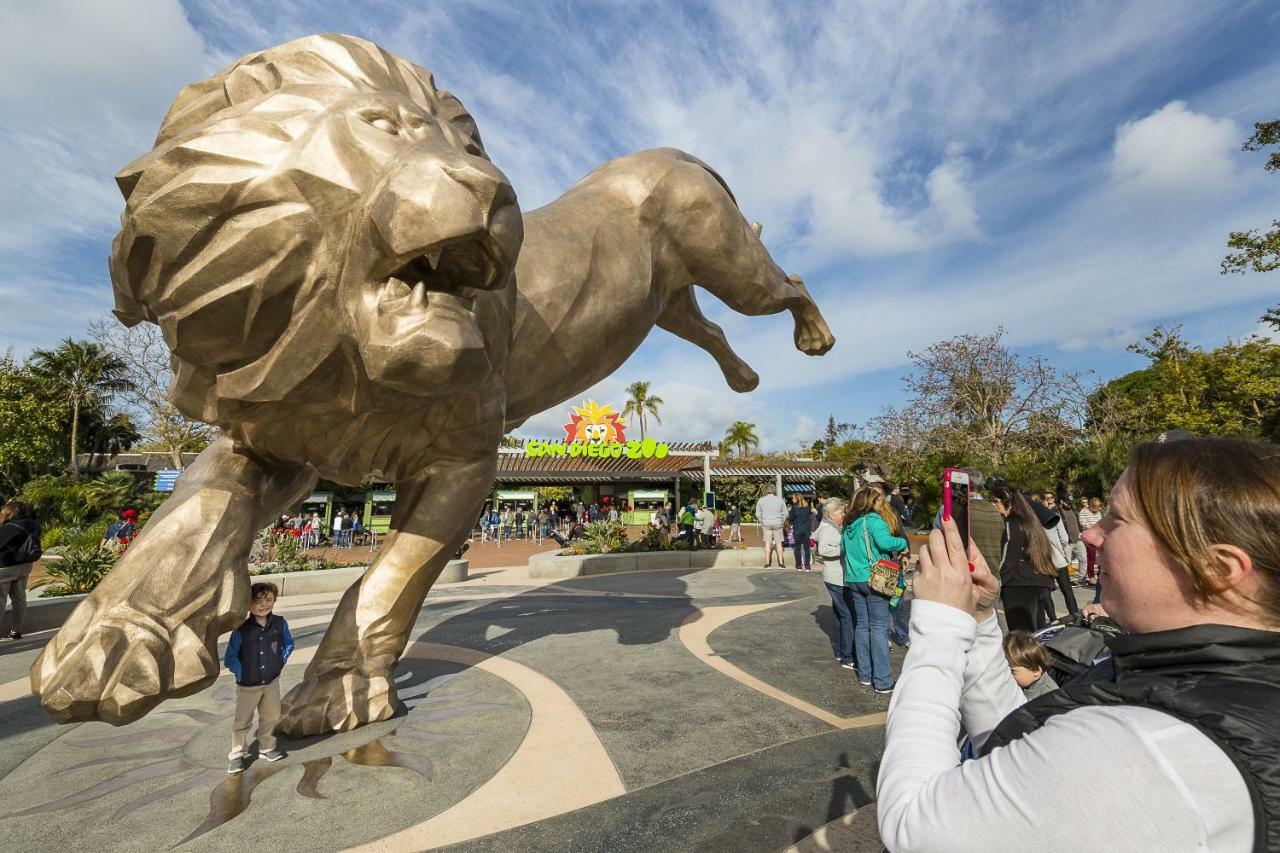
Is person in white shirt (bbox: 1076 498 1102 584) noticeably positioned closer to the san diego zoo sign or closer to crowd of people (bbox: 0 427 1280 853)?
crowd of people (bbox: 0 427 1280 853)

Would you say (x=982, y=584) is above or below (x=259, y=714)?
above

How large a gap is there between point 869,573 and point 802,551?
644 cm

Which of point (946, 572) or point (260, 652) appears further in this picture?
point (260, 652)

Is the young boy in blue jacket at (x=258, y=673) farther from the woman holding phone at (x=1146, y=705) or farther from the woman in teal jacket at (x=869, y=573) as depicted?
the woman in teal jacket at (x=869, y=573)

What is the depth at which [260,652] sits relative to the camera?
276 cm

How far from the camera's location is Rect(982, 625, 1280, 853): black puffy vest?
648 mm

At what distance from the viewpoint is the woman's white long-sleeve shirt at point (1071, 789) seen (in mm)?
650

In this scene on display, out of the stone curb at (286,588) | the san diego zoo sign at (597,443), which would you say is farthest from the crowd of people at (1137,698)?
→ the san diego zoo sign at (597,443)

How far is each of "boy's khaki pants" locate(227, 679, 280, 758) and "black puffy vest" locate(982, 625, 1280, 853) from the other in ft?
9.20

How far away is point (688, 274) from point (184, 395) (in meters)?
2.79

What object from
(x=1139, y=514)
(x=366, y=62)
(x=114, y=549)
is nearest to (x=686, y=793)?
(x=1139, y=514)

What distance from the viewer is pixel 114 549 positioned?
27.1ft

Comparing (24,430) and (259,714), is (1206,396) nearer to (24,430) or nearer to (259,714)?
(259,714)

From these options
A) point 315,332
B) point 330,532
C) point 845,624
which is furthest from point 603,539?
point 330,532
